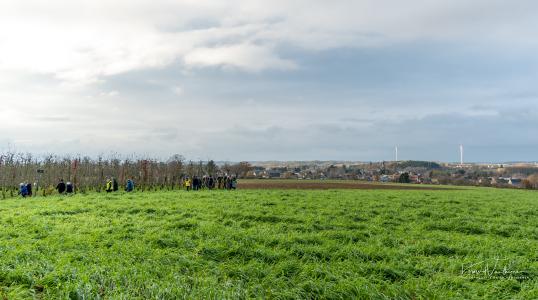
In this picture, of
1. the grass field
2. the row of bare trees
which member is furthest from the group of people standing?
the grass field

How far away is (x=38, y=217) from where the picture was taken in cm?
1167

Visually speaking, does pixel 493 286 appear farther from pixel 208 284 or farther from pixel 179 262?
pixel 179 262

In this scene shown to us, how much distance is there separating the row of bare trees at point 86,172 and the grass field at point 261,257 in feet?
62.7

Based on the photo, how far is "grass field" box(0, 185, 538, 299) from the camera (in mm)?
5660

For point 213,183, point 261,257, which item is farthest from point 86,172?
point 261,257

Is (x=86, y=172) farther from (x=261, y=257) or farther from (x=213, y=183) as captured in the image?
(x=261, y=257)

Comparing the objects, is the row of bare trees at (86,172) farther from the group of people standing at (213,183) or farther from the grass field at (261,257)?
the grass field at (261,257)

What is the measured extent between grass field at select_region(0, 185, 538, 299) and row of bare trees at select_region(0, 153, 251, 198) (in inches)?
752

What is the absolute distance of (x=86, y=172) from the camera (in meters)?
31.2

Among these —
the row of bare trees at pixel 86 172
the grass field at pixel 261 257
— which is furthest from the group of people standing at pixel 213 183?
the grass field at pixel 261 257

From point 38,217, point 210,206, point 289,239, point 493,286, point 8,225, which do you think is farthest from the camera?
point 210,206

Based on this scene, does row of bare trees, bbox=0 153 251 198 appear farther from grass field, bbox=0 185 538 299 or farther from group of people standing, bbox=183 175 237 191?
grass field, bbox=0 185 538 299

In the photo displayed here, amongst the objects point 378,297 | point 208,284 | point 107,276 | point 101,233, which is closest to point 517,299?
point 378,297

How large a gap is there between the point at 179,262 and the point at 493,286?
17.8ft
